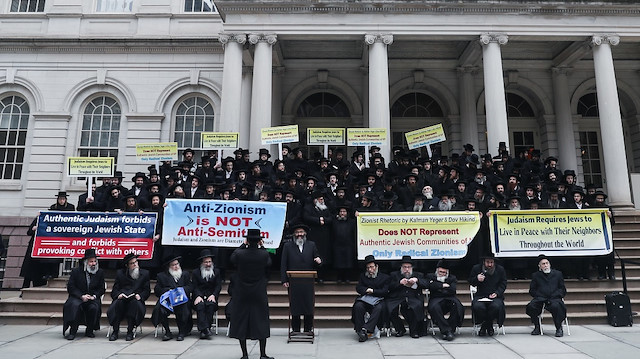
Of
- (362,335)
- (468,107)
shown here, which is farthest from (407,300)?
(468,107)

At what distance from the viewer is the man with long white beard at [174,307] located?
817cm

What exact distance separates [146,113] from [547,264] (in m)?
16.0

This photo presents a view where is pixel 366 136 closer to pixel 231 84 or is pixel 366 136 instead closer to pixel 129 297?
pixel 231 84

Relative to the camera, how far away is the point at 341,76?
65.6ft

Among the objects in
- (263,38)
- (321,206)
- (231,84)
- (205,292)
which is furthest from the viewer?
(263,38)

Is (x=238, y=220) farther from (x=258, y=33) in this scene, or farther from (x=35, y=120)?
(x=35, y=120)

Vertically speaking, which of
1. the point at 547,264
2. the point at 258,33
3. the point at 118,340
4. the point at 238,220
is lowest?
the point at 118,340

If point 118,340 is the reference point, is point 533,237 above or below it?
above

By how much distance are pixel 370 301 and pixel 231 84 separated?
9.99 metres

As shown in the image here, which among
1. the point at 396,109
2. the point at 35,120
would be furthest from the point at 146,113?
the point at 396,109

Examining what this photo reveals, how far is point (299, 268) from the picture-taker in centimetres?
842

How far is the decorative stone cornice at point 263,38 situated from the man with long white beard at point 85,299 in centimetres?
952

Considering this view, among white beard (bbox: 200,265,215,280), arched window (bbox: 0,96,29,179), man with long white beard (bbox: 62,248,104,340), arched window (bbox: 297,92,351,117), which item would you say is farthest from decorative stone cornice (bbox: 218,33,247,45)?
arched window (bbox: 0,96,29,179)

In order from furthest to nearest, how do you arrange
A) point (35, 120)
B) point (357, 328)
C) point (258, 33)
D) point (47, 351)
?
point (35, 120) → point (258, 33) → point (357, 328) → point (47, 351)
